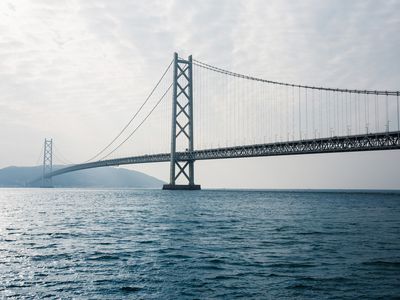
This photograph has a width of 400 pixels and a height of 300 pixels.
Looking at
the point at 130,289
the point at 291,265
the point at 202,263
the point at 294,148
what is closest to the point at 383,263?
the point at 291,265

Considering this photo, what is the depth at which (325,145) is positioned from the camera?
205ft

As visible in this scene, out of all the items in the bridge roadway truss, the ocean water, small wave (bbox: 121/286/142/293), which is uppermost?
the bridge roadway truss

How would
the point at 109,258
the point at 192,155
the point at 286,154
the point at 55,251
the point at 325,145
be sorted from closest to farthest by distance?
the point at 109,258 → the point at 55,251 → the point at 325,145 → the point at 286,154 → the point at 192,155

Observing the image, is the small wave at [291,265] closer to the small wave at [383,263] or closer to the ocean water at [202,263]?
the ocean water at [202,263]

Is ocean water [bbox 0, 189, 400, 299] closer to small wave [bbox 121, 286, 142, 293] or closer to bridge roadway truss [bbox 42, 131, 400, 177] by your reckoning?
small wave [bbox 121, 286, 142, 293]

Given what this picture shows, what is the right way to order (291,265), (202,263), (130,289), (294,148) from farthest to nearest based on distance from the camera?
(294,148), (202,263), (291,265), (130,289)

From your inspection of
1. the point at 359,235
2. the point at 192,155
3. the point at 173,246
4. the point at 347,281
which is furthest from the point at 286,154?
the point at 347,281

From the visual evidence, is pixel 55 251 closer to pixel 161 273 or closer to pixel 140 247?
pixel 140 247

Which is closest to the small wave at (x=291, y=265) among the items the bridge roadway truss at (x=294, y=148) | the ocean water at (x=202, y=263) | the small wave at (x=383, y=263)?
the ocean water at (x=202, y=263)

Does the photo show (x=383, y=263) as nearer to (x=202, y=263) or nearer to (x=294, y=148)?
(x=202, y=263)

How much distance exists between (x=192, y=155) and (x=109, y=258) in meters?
67.9

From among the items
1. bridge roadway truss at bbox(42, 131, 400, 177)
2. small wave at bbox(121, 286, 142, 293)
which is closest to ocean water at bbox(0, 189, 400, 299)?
small wave at bbox(121, 286, 142, 293)

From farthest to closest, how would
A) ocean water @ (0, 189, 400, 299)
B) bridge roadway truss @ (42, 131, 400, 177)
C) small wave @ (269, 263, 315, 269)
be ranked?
bridge roadway truss @ (42, 131, 400, 177)
small wave @ (269, 263, 315, 269)
ocean water @ (0, 189, 400, 299)

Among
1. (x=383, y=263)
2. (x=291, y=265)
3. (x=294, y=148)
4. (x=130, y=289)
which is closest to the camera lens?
(x=130, y=289)
